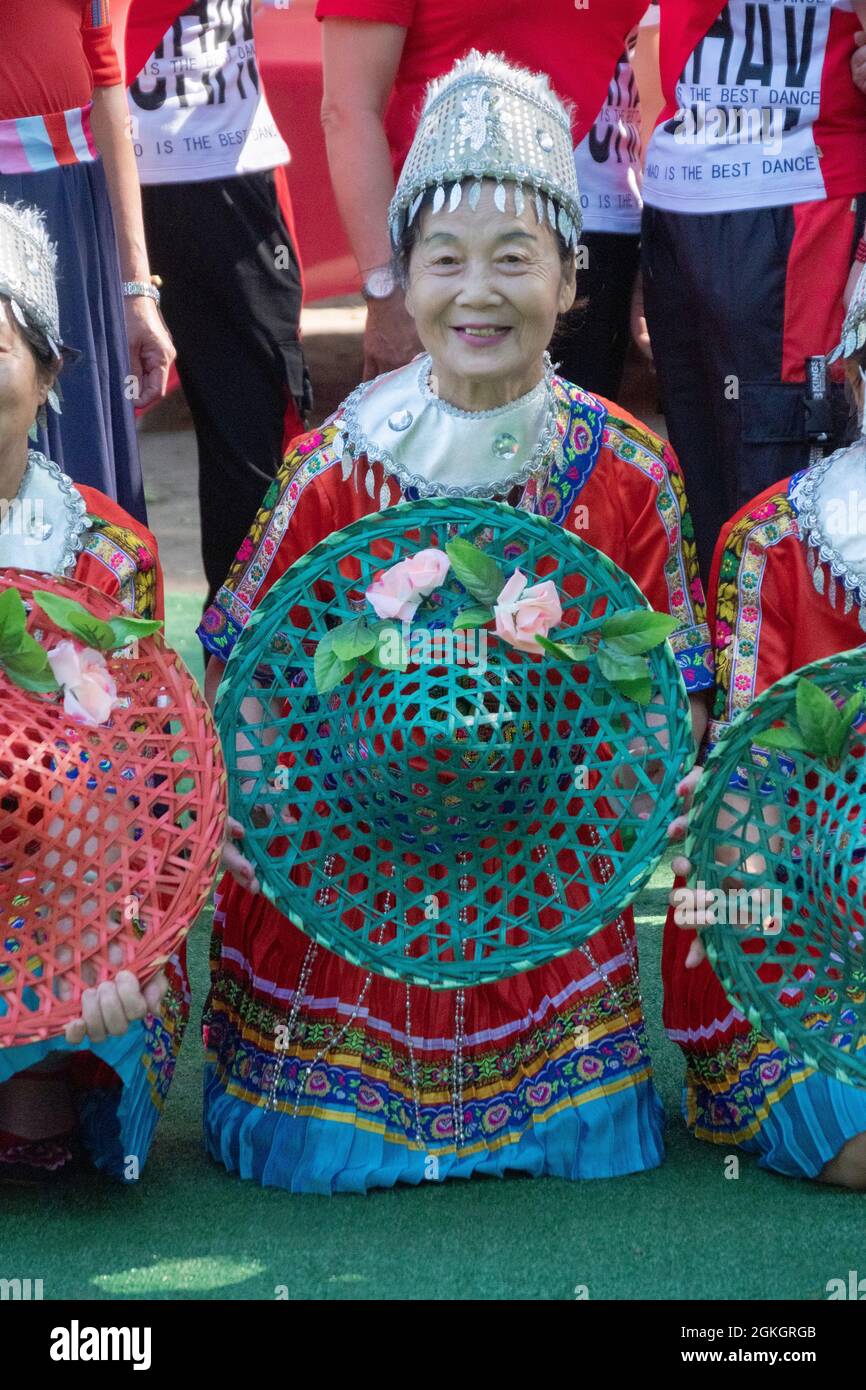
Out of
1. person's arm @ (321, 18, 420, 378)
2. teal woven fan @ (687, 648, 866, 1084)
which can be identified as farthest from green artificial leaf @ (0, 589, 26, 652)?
person's arm @ (321, 18, 420, 378)

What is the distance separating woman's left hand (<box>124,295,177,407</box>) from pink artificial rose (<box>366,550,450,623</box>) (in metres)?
1.10

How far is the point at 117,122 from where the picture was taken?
3191 millimetres

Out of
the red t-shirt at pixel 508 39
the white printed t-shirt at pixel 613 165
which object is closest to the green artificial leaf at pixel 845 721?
the red t-shirt at pixel 508 39

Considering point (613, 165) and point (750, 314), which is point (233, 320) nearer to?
point (613, 165)

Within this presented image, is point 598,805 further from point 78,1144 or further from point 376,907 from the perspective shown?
point 78,1144

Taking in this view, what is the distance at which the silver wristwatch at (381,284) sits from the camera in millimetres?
3139

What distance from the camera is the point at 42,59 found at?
2889 millimetres

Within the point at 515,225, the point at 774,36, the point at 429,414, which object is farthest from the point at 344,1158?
the point at 774,36

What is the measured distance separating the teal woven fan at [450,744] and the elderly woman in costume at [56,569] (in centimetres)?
24

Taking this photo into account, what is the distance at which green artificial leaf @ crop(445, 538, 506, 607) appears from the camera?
2.34 meters

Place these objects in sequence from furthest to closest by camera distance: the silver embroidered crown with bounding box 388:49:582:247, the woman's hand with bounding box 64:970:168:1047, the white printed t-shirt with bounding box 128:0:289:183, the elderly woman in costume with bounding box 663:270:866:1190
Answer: the white printed t-shirt with bounding box 128:0:289:183, the silver embroidered crown with bounding box 388:49:582:247, the elderly woman in costume with bounding box 663:270:866:1190, the woman's hand with bounding box 64:970:168:1047

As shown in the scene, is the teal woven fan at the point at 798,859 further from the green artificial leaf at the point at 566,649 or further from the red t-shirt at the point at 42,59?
the red t-shirt at the point at 42,59

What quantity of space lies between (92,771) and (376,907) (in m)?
0.42
